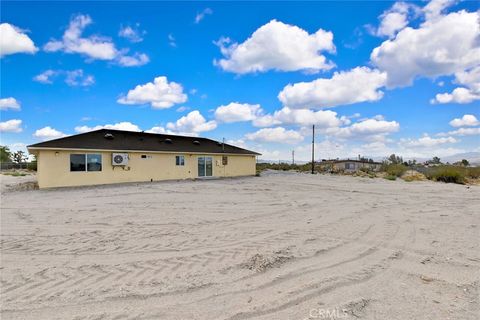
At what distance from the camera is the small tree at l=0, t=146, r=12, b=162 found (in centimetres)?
5795

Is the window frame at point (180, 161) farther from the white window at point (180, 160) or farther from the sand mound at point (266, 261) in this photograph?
the sand mound at point (266, 261)

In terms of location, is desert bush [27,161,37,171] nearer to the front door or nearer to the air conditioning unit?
the front door

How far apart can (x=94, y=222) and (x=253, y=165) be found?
21450 millimetres

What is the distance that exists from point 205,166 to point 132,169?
5971 mm

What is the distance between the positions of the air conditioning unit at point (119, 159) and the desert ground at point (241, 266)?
1034cm

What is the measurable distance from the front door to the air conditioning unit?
236 inches

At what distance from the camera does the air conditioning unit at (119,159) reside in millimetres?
18625

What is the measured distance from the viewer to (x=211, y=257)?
4824 millimetres

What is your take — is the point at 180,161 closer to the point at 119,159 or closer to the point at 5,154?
the point at 119,159

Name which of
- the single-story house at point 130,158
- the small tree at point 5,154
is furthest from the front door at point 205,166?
the small tree at point 5,154

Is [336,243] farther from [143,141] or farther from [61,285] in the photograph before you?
[143,141]

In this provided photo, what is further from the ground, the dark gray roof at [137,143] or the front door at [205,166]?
the dark gray roof at [137,143]

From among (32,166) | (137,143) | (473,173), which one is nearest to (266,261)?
(137,143)

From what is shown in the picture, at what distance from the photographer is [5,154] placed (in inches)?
2341
